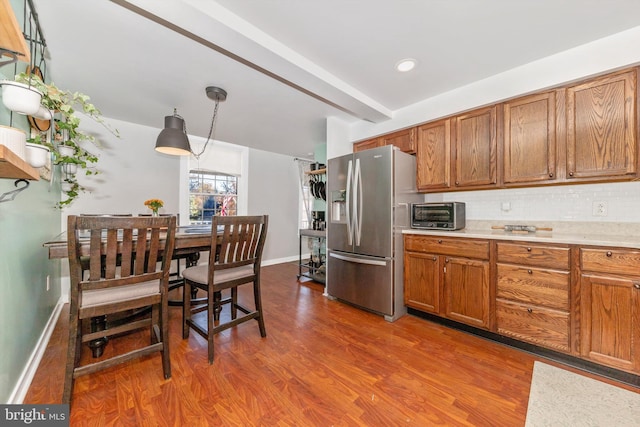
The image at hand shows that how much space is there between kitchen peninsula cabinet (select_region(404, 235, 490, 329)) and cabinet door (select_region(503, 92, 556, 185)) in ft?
2.37

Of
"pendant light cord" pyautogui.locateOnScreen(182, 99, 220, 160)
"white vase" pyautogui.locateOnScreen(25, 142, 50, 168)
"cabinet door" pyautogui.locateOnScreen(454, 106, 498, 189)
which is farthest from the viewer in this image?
"pendant light cord" pyautogui.locateOnScreen(182, 99, 220, 160)

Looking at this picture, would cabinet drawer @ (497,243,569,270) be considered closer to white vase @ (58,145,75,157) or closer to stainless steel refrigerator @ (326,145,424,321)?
stainless steel refrigerator @ (326,145,424,321)

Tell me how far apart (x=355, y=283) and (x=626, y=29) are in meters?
2.93

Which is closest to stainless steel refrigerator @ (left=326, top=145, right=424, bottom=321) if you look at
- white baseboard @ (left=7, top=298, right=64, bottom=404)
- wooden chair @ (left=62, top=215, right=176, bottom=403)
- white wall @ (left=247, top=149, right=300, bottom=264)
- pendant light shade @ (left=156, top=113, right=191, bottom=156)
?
pendant light shade @ (left=156, top=113, right=191, bottom=156)

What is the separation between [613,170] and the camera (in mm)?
1821

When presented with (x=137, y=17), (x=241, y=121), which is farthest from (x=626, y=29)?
(x=241, y=121)

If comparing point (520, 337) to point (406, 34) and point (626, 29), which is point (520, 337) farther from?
point (406, 34)

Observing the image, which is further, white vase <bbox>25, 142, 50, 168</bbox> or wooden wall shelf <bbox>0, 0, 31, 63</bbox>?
white vase <bbox>25, 142, 50, 168</bbox>

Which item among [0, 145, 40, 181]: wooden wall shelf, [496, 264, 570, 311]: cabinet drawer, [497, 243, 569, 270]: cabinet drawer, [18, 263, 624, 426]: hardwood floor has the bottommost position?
[18, 263, 624, 426]: hardwood floor

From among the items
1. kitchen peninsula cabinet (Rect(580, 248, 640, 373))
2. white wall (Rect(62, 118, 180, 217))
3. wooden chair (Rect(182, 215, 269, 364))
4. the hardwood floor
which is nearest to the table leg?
the hardwood floor

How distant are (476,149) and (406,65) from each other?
107 centimetres

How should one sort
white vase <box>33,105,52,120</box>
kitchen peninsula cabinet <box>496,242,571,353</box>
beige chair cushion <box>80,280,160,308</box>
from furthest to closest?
kitchen peninsula cabinet <box>496,242,571,353</box>, beige chair cushion <box>80,280,160,308</box>, white vase <box>33,105,52,120</box>

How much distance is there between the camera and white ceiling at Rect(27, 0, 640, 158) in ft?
5.13

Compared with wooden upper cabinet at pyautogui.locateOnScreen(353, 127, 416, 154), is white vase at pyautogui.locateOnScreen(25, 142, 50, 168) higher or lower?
lower
